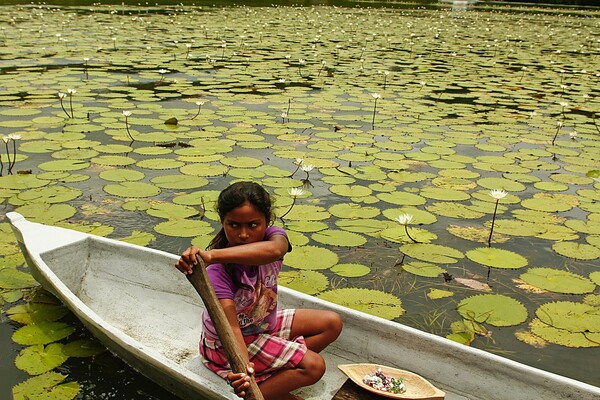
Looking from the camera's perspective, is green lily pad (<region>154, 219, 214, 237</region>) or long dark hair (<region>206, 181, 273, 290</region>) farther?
green lily pad (<region>154, 219, 214, 237</region>)

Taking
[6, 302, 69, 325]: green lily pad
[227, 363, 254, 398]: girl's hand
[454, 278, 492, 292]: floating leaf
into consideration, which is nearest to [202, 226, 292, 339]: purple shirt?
[227, 363, 254, 398]: girl's hand

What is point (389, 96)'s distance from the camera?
640 cm

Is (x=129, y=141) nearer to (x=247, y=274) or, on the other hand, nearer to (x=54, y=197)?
(x=54, y=197)

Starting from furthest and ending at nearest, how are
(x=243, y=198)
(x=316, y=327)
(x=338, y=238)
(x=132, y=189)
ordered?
(x=132, y=189) → (x=338, y=238) → (x=316, y=327) → (x=243, y=198)

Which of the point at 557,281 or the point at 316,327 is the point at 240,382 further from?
the point at 557,281

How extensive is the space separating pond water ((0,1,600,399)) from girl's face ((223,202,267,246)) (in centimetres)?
62

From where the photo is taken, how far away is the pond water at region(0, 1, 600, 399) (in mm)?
2389

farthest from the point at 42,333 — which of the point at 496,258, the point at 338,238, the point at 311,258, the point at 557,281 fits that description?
the point at 557,281

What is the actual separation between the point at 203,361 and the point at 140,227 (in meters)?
1.35

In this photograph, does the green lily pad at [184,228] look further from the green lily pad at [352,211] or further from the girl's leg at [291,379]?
the girl's leg at [291,379]

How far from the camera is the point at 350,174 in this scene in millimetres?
3854

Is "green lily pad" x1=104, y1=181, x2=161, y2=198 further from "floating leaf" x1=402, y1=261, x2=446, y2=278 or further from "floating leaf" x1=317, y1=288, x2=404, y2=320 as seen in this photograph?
"floating leaf" x1=402, y1=261, x2=446, y2=278

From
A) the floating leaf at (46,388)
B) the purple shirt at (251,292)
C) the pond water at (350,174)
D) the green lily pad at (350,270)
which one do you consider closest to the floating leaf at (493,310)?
the pond water at (350,174)

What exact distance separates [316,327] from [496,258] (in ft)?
4.14
